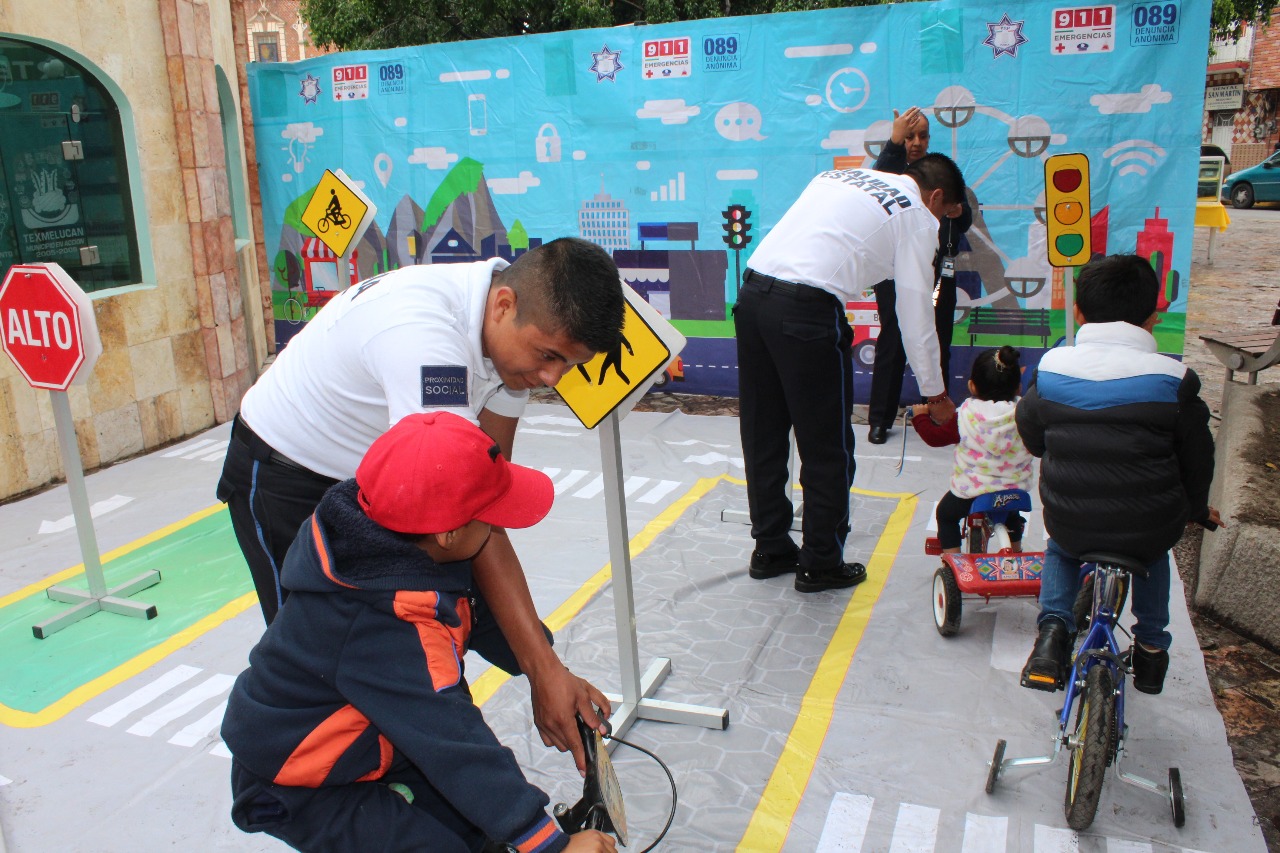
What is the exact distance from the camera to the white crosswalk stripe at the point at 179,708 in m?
3.54

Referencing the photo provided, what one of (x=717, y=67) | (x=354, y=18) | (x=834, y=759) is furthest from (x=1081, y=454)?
(x=354, y=18)

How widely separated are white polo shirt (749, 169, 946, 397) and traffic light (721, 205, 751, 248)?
3.25 metres

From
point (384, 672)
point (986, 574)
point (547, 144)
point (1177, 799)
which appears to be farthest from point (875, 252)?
point (547, 144)

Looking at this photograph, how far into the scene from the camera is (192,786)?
323 cm

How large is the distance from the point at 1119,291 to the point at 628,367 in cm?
150

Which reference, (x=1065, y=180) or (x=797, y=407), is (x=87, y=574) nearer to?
(x=797, y=407)

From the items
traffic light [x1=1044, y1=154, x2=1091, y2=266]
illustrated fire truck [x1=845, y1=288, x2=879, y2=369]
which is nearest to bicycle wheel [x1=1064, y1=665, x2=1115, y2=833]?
traffic light [x1=1044, y1=154, x2=1091, y2=266]

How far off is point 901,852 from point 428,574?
1784 millimetres

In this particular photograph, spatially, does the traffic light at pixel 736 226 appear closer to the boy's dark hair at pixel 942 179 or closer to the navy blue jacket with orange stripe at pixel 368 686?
the boy's dark hair at pixel 942 179

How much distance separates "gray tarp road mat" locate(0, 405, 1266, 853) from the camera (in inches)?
117

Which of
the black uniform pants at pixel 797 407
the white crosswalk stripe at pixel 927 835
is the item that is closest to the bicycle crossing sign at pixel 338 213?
the black uniform pants at pixel 797 407

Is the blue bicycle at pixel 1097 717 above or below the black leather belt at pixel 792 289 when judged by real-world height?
below

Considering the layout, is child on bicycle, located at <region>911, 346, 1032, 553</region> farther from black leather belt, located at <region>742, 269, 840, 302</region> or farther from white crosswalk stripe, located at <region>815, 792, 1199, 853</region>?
white crosswalk stripe, located at <region>815, 792, 1199, 853</region>

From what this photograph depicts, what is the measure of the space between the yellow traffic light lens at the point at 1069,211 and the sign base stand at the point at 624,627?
8.84 feet
